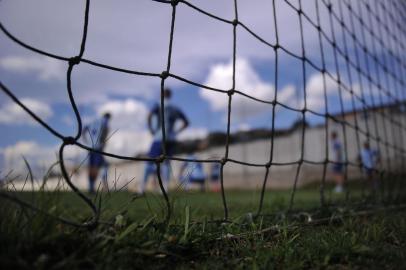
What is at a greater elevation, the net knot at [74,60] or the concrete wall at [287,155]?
the concrete wall at [287,155]

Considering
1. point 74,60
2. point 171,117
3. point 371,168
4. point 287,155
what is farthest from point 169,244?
point 287,155

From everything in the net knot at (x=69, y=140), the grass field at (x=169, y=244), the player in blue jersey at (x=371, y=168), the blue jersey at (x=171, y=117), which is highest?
the blue jersey at (x=171, y=117)

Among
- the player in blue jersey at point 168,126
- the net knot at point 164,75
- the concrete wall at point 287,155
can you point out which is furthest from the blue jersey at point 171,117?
the concrete wall at point 287,155

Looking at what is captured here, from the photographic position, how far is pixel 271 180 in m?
16.8

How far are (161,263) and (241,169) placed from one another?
17933mm

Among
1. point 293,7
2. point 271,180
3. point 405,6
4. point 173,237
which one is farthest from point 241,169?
point 173,237

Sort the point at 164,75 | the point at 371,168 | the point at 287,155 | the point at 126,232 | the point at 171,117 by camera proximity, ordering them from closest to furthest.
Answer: the point at 126,232, the point at 164,75, the point at 371,168, the point at 171,117, the point at 287,155

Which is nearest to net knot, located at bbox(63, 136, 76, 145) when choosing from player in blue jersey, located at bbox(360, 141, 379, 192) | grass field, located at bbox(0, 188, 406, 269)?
grass field, located at bbox(0, 188, 406, 269)

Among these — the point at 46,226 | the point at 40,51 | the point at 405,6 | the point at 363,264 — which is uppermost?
the point at 405,6

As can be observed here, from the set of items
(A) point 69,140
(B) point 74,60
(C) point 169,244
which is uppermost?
(B) point 74,60

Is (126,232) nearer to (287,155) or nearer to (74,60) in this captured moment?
(74,60)

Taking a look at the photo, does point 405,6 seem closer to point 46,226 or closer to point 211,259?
point 211,259

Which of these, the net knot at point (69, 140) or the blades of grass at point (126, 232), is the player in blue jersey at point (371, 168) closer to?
the blades of grass at point (126, 232)

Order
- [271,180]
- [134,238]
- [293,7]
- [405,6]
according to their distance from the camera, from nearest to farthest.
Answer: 1. [134,238]
2. [293,7]
3. [405,6]
4. [271,180]
